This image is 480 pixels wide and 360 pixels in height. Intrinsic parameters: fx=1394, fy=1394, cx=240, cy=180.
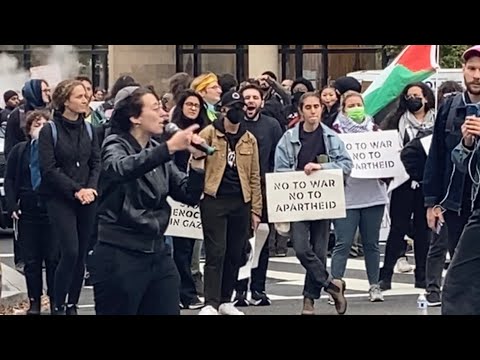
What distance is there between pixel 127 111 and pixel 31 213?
3.55 m

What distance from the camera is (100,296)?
794 centimetres

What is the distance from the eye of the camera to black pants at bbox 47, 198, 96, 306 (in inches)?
421

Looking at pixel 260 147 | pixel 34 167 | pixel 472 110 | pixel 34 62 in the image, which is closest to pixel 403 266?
pixel 260 147

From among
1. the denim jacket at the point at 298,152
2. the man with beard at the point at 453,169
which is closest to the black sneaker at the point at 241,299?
the denim jacket at the point at 298,152

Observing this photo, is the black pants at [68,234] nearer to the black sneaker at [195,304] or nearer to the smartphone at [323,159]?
the black sneaker at [195,304]

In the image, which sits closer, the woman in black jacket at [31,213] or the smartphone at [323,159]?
the woman in black jacket at [31,213]

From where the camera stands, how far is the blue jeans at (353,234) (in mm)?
12094

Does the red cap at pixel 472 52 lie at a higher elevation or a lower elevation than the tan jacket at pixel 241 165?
higher

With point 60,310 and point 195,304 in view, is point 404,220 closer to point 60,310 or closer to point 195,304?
point 195,304

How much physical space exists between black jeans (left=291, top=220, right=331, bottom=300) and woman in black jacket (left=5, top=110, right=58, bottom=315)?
2.00m

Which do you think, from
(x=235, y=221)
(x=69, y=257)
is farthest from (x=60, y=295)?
(x=235, y=221)

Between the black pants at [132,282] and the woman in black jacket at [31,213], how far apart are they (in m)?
3.30
